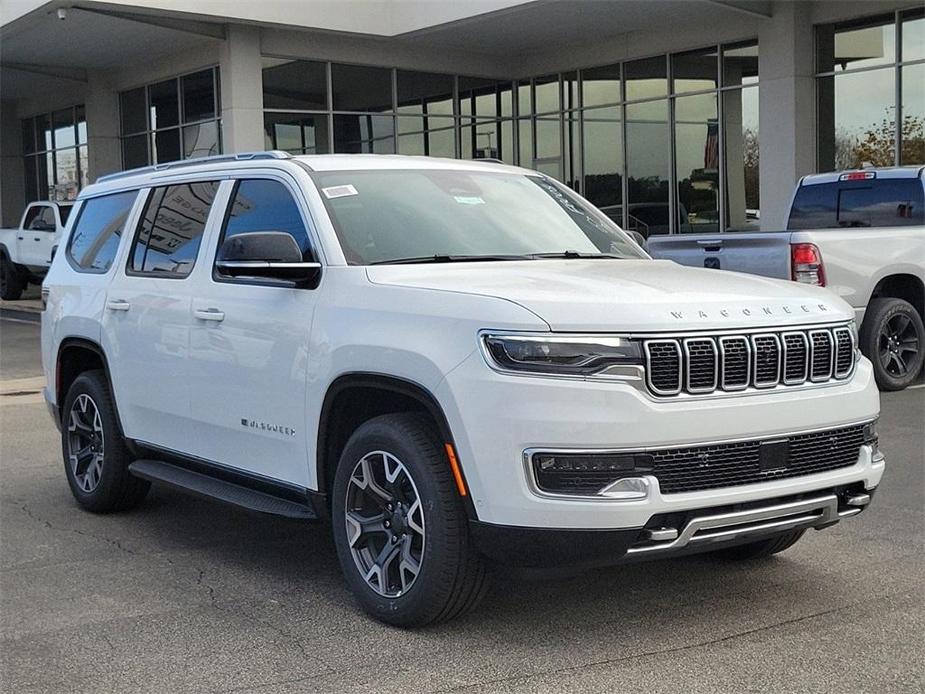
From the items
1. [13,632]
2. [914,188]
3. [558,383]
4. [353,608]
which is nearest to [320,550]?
[353,608]

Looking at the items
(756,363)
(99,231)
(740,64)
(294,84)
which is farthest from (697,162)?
(756,363)

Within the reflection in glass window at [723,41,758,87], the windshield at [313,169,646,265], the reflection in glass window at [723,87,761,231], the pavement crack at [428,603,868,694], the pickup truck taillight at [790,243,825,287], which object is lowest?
the pavement crack at [428,603,868,694]

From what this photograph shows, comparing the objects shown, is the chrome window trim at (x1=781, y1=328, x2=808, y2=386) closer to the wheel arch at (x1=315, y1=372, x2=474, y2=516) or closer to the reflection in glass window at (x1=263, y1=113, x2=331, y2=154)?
the wheel arch at (x1=315, y1=372, x2=474, y2=516)

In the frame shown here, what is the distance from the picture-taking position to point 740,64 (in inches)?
894

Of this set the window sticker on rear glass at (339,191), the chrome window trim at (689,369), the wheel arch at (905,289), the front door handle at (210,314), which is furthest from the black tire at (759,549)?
the wheel arch at (905,289)

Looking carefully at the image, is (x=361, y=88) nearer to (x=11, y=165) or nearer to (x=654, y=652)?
(x=11, y=165)

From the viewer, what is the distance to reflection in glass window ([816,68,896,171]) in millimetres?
20406

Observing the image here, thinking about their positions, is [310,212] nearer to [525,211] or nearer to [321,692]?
[525,211]

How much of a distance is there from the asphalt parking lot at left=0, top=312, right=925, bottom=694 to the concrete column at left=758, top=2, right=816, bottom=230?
15793mm

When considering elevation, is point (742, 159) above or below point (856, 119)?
below

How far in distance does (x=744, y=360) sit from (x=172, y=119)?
79.1ft

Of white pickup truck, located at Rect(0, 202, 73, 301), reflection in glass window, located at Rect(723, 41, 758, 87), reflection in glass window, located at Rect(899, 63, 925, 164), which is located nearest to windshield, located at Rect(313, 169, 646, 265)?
reflection in glass window, located at Rect(899, 63, 925, 164)

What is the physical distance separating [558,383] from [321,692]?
52.2 inches

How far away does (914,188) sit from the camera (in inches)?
468
